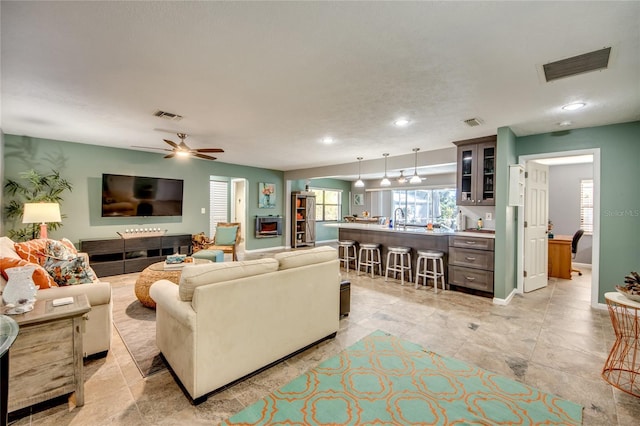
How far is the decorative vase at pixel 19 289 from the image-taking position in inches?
69.3

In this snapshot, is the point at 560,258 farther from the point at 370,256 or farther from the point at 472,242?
the point at 370,256

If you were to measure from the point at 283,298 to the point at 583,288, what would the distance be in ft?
17.9

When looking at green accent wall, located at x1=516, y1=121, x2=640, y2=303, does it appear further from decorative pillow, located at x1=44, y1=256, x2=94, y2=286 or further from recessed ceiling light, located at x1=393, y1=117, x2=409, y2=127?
decorative pillow, located at x1=44, y1=256, x2=94, y2=286

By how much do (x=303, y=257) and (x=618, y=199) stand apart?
436 cm

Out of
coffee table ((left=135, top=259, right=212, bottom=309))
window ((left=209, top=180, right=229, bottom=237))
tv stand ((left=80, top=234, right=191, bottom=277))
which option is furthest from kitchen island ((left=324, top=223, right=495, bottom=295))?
window ((left=209, top=180, right=229, bottom=237))

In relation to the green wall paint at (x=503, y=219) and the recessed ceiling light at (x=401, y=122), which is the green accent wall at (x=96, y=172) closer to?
the recessed ceiling light at (x=401, y=122)

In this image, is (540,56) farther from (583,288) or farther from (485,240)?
(583,288)

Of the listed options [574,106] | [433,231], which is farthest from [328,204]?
[574,106]

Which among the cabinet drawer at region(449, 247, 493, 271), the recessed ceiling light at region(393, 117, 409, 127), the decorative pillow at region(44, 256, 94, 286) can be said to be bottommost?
the cabinet drawer at region(449, 247, 493, 271)

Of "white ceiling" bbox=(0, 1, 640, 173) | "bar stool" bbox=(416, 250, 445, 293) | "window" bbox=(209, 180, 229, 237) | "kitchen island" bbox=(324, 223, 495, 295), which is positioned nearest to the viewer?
"white ceiling" bbox=(0, 1, 640, 173)

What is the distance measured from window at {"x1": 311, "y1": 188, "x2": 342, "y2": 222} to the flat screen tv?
509 centimetres

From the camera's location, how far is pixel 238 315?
2051mm

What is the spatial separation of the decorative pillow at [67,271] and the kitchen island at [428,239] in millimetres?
4466

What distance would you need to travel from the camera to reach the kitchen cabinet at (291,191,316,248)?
29.5ft
